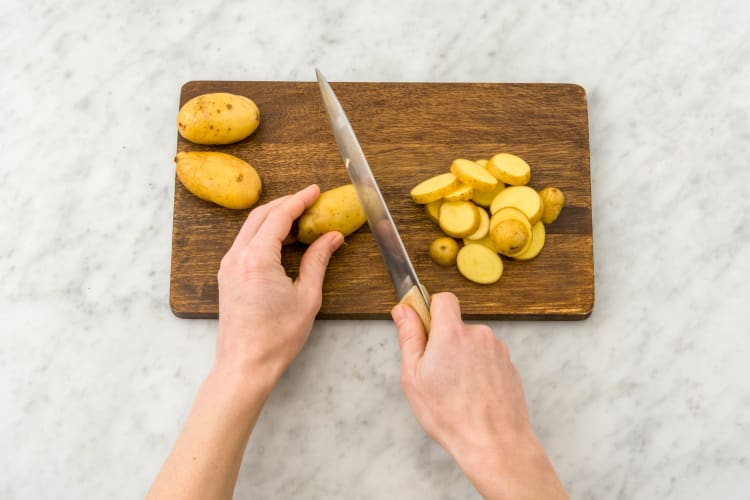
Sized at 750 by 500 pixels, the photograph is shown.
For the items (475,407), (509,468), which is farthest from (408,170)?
(509,468)

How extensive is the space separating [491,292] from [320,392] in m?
0.52

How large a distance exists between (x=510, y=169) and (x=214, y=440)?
968 millimetres

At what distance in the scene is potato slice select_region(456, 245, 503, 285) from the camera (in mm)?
1707

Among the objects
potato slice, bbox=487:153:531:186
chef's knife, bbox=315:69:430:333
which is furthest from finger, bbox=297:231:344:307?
potato slice, bbox=487:153:531:186

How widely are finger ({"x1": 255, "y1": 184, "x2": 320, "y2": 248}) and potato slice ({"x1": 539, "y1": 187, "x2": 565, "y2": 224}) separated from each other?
0.57m

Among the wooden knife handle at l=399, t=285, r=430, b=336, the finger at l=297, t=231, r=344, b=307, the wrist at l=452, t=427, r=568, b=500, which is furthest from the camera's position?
the finger at l=297, t=231, r=344, b=307

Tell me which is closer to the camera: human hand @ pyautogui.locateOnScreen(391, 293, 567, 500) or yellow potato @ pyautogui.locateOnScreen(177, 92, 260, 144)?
human hand @ pyautogui.locateOnScreen(391, 293, 567, 500)

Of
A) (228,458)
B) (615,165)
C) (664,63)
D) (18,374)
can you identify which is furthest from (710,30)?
(18,374)

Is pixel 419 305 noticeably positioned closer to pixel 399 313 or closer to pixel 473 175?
pixel 399 313

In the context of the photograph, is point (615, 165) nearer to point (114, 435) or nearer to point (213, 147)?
point (213, 147)

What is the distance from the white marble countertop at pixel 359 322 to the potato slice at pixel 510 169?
11.8 inches

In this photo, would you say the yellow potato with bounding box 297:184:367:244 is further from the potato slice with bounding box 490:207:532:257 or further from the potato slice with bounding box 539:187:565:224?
the potato slice with bounding box 539:187:565:224

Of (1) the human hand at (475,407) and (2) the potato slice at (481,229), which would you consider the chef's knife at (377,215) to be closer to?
(1) the human hand at (475,407)

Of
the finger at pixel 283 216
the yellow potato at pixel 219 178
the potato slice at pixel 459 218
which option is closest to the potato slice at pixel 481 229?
the potato slice at pixel 459 218
